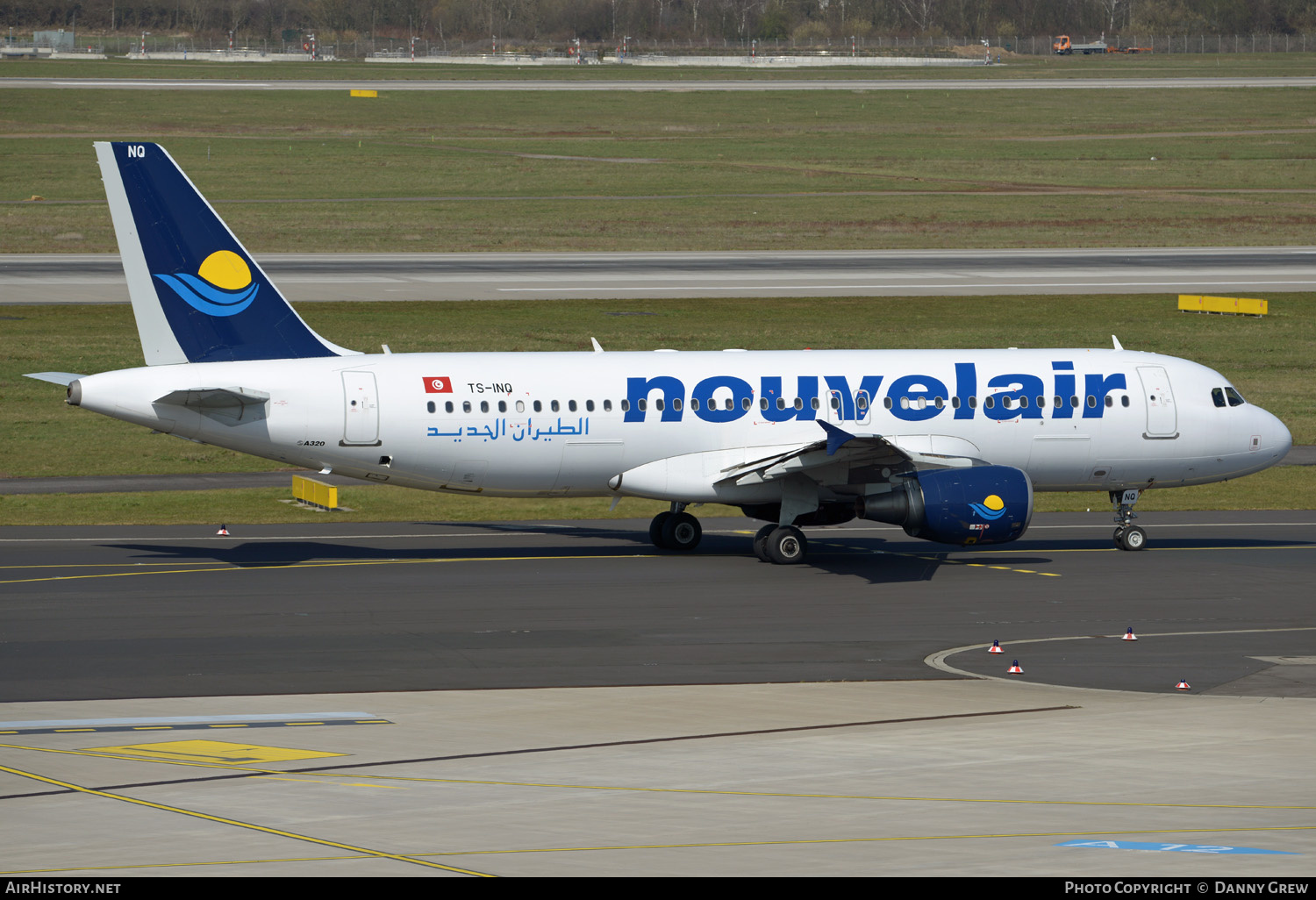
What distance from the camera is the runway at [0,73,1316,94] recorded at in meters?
169

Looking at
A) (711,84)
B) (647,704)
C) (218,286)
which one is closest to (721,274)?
(218,286)

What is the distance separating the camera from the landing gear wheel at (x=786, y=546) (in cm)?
3647

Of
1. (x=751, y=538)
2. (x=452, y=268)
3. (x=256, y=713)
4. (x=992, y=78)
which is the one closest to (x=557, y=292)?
(x=452, y=268)

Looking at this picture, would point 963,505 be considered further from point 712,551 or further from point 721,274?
point 721,274

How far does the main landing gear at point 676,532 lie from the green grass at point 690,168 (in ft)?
191

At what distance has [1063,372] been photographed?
3841cm

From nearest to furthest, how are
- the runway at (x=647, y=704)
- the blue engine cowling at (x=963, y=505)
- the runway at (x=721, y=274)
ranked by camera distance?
the runway at (x=647, y=704) → the blue engine cowling at (x=963, y=505) → the runway at (x=721, y=274)

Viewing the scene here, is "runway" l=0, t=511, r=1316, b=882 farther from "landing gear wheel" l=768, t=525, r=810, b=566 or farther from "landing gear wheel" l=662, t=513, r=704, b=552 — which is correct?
"landing gear wheel" l=662, t=513, r=704, b=552

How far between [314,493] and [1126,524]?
68.0 feet

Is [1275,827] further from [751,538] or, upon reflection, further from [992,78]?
[992,78]

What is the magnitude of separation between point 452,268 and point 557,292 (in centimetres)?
967

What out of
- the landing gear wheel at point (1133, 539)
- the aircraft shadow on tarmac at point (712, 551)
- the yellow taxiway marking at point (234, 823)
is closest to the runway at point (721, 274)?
the aircraft shadow on tarmac at point (712, 551)

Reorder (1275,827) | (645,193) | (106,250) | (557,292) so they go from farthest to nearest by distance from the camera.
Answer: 1. (645,193)
2. (106,250)
3. (557,292)
4. (1275,827)

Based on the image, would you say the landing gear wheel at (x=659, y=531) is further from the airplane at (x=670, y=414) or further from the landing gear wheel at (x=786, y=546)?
the landing gear wheel at (x=786, y=546)
